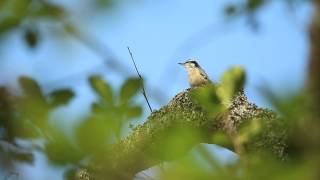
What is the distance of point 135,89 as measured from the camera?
2.23 ft

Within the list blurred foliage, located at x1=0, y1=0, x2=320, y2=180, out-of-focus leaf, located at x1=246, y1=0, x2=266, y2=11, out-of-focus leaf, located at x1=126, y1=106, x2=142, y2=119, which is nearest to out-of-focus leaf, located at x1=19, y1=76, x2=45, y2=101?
blurred foliage, located at x1=0, y1=0, x2=320, y2=180

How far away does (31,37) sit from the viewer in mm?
699

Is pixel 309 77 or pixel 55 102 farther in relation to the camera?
pixel 55 102

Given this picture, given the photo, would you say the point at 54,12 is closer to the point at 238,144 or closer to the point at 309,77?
the point at 238,144

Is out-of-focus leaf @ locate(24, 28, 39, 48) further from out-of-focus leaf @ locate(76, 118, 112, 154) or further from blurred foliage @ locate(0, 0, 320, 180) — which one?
out-of-focus leaf @ locate(76, 118, 112, 154)

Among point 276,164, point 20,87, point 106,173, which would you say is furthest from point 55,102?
point 276,164

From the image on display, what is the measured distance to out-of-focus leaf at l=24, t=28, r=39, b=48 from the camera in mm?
683

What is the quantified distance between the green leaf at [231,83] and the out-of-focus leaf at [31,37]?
235 millimetres

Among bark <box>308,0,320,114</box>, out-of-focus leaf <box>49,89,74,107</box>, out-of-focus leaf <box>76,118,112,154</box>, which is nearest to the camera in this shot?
bark <box>308,0,320,114</box>

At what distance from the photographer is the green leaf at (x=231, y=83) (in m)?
0.53

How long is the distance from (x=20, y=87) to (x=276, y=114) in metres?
0.26

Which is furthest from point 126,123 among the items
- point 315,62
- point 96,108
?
point 315,62

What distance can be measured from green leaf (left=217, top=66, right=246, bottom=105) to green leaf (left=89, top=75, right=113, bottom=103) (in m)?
0.17

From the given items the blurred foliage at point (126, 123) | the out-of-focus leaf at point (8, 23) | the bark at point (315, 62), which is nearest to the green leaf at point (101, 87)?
the blurred foliage at point (126, 123)
